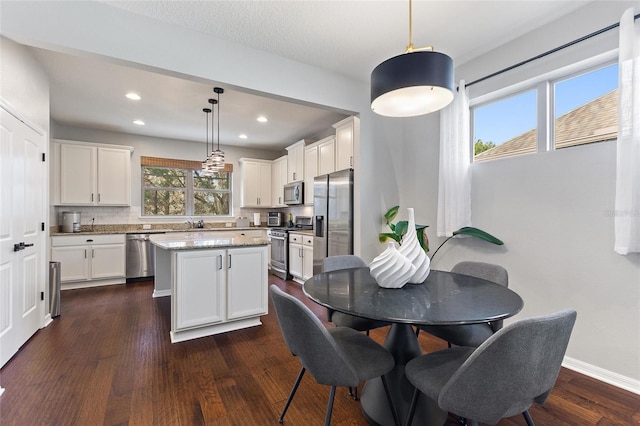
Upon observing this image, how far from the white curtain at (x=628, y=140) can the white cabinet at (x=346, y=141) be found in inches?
88.2

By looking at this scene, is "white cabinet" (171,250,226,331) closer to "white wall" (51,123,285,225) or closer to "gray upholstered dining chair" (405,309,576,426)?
"gray upholstered dining chair" (405,309,576,426)

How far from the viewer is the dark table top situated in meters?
1.21

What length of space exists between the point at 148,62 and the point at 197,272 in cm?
185

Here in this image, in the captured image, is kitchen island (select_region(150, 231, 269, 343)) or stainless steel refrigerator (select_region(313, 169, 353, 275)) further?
stainless steel refrigerator (select_region(313, 169, 353, 275))

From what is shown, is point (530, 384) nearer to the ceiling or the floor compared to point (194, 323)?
nearer to the ceiling

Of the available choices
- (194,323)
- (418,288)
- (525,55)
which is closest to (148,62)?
(194,323)

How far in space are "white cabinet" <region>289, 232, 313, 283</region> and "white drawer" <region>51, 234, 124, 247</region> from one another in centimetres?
286

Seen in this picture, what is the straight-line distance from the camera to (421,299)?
1.45 meters

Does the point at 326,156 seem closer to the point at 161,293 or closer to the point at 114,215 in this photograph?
the point at 161,293

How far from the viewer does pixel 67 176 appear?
461 cm

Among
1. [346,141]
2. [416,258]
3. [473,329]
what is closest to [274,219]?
[346,141]

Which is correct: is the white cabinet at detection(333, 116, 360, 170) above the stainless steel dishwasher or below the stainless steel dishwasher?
above

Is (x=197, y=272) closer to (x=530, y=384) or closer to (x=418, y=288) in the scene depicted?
(x=418, y=288)

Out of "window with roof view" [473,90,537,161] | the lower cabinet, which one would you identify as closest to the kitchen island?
the lower cabinet
